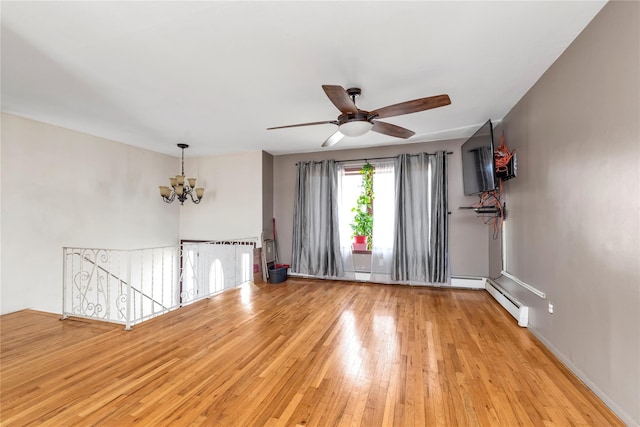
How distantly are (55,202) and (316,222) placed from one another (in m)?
4.08

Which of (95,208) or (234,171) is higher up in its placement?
(234,171)

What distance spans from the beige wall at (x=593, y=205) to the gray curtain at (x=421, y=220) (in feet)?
5.98

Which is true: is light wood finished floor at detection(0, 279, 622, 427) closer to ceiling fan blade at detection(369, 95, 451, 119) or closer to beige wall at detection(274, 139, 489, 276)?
beige wall at detection(274, 139, 489, 276)

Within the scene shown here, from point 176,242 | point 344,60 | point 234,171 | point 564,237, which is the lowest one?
point 176,242

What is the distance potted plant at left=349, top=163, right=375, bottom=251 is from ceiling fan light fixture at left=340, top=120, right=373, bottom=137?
2359 mm

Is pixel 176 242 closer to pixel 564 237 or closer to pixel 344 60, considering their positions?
pixel 344 60

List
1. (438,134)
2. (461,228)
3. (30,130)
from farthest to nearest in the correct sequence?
(461,228) < (438,134) < (30,130)

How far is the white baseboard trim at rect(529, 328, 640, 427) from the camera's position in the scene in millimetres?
1612

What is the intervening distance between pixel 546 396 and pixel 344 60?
2.98 m

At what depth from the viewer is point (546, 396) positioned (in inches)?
74.2

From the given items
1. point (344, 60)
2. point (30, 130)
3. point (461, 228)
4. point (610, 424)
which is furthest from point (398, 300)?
point (30, 130)

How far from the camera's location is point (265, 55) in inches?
88.7

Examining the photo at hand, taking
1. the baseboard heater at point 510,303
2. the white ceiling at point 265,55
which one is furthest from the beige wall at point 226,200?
the baseboard heater at point 510,303

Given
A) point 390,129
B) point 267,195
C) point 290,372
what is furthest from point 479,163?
point 267,195
